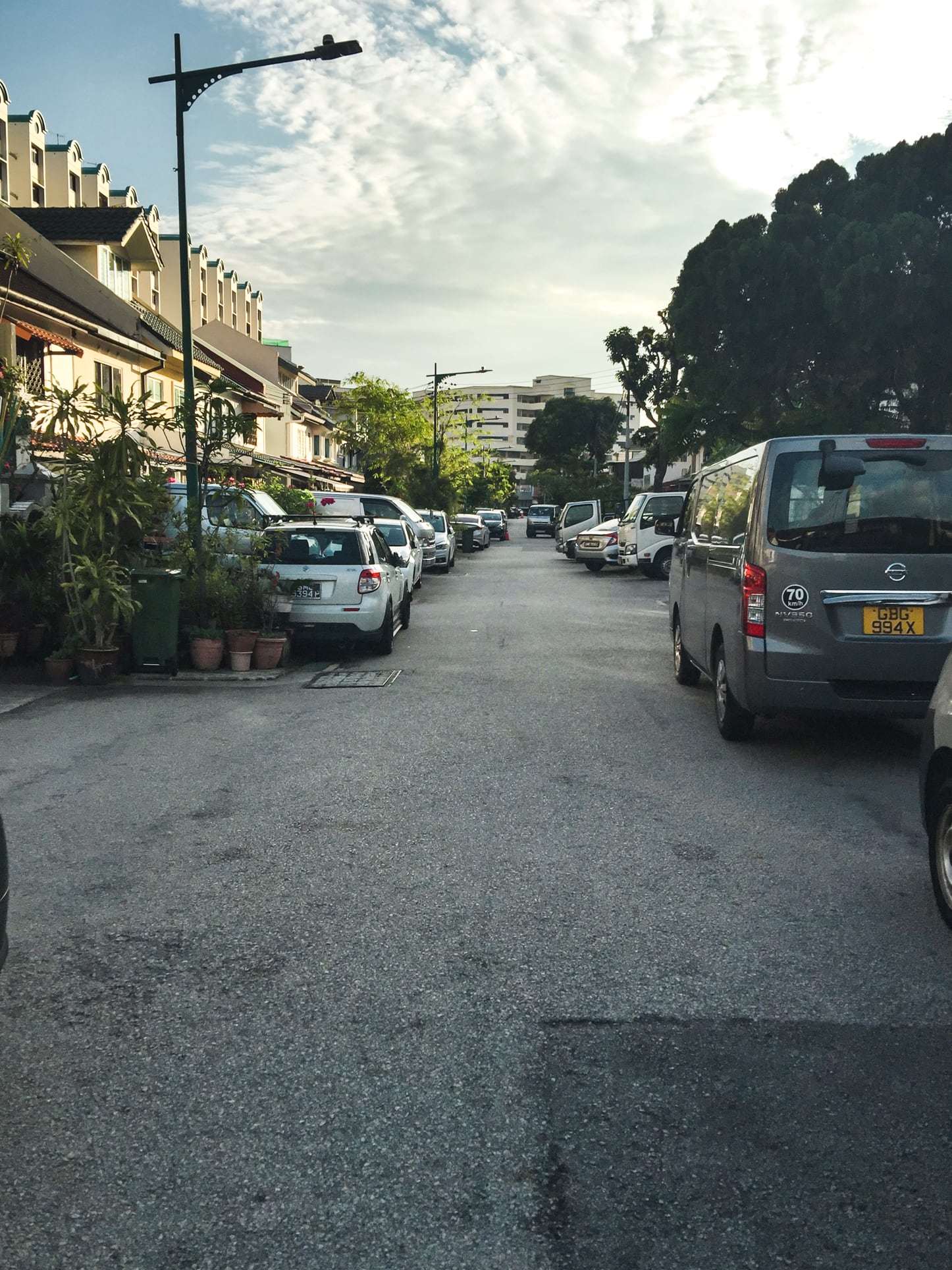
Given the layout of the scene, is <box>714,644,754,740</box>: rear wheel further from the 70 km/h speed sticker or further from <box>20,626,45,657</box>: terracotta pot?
<box>20,626,45,657</box>: terracotta pot

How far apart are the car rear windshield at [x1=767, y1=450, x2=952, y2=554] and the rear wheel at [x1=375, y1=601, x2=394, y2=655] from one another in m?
6.87

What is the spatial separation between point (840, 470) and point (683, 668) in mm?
4333

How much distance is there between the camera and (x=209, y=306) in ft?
164

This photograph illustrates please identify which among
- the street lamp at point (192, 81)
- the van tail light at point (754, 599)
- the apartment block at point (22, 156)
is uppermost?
the apartment block at point (22, 156)

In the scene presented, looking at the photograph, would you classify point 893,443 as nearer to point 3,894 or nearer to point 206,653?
point 3,894

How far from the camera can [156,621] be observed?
1234 cm

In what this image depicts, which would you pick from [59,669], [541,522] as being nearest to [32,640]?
[59,669]

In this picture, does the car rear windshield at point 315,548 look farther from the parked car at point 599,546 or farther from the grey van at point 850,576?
the parked car at point 599,546

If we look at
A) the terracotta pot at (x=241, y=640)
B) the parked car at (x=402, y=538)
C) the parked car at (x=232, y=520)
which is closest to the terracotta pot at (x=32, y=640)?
the parked car at (x=232, y=520)

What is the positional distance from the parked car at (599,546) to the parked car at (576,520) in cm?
638

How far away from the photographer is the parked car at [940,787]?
491cm

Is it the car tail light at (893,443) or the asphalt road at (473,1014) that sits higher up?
the car tail light at (893,443)

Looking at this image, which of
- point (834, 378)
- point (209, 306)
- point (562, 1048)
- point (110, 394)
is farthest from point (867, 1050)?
point (209, 306)

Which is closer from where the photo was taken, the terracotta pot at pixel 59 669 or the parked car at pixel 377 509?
the terracotta pot at pixel 59 669
